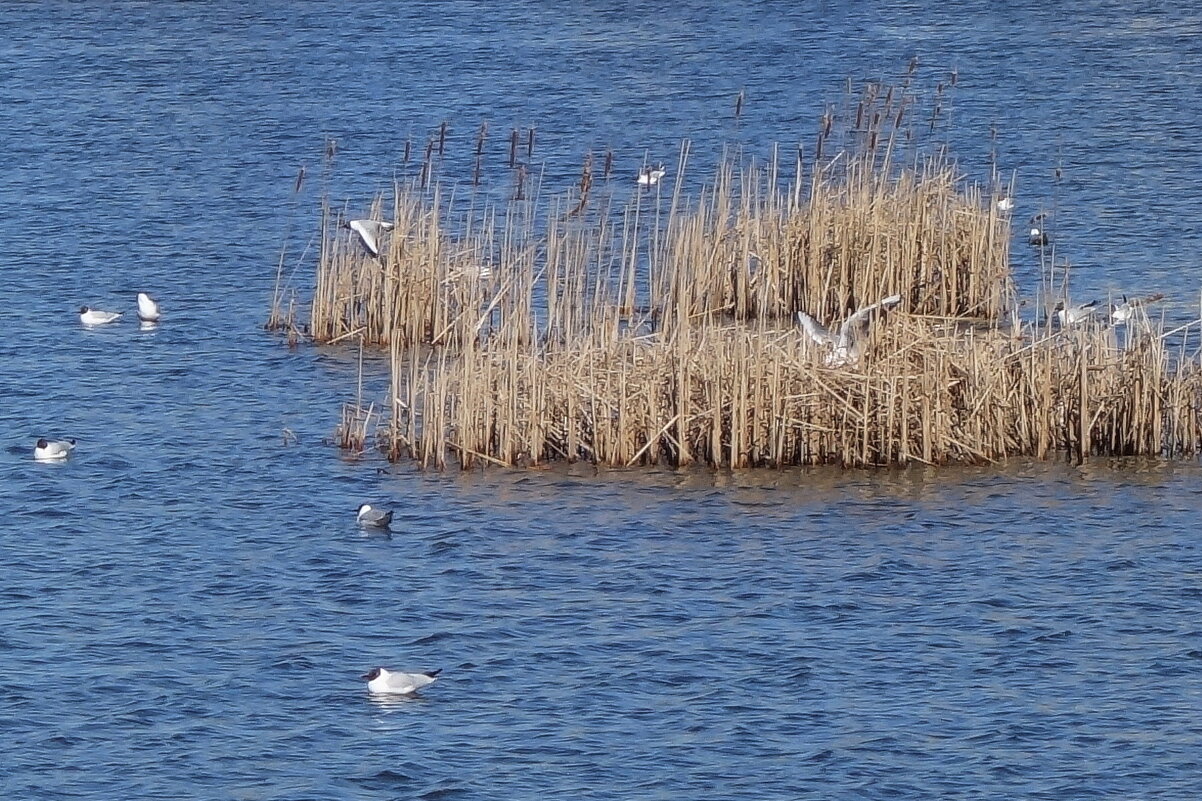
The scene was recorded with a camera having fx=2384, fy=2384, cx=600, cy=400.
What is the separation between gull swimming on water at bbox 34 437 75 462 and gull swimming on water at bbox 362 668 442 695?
578 centimetres

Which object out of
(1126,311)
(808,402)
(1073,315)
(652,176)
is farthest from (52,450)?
(652,176)

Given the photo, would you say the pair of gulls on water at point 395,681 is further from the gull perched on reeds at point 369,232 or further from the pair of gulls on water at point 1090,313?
the gull perched on reeds at point 369,232

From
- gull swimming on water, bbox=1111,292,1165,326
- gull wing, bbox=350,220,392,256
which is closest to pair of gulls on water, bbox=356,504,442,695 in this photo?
gull swimming on water, bbox=1111,292,1165,326

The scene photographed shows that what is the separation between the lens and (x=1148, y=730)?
13523 mm

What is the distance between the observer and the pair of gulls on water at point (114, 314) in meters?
23.4

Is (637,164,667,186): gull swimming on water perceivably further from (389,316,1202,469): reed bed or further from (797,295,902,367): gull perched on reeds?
(389,316,1202,469): reed bed

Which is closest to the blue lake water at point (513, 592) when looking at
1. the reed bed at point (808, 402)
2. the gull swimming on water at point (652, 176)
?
the reed bed at point (808, 402)

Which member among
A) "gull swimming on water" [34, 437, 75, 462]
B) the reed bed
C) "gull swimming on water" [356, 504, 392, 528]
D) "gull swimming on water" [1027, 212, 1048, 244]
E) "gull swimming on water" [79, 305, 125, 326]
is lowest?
"gull swimming on water" [356, 504, 392, 528]

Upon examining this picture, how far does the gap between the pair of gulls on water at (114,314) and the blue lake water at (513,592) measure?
0.40 ft

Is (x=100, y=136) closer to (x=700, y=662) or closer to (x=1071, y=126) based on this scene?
(x=1071, y=126)

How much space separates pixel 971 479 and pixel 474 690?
544 cm

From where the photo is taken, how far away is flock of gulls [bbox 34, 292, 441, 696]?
1392 cm

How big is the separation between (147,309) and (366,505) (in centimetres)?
705

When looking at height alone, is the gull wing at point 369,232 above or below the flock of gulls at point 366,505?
above
